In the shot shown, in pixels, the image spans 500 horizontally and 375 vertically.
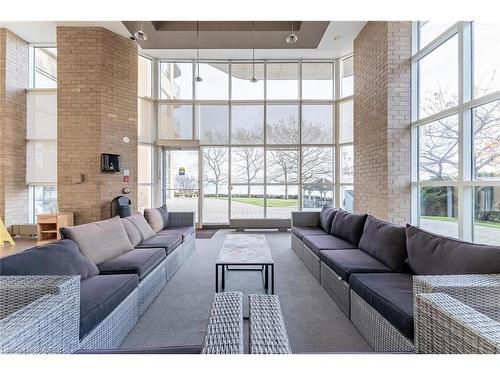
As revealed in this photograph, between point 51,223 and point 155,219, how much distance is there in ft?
8.04

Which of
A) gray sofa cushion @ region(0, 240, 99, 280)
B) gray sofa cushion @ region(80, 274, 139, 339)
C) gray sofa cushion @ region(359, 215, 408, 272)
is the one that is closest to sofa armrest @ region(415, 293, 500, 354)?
gray sofa cushion @ region(359, 215, 408, 272)

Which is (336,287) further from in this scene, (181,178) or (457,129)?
(181,178)

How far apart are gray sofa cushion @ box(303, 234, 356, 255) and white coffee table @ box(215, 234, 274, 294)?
2.16 ft

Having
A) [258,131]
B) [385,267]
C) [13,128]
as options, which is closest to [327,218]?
[385,267]

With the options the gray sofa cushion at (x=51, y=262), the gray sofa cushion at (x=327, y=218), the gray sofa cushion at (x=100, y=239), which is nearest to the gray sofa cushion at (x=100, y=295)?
the gray sofa cushion at (x=51, y=262)

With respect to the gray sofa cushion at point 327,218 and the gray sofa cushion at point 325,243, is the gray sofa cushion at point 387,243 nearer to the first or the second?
the gray sofa cushion at point 325,243

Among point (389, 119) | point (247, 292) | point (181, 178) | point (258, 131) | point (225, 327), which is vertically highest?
point (258, 131)

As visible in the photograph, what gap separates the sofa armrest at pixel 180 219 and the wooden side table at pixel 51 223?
2.10 metres

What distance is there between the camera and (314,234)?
3826 mm

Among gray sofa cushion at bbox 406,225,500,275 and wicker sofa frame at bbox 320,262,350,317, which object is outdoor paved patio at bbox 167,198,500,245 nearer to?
wicker sofa frame at bbox 320,262,350,317

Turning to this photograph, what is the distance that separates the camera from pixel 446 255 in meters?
1.74
